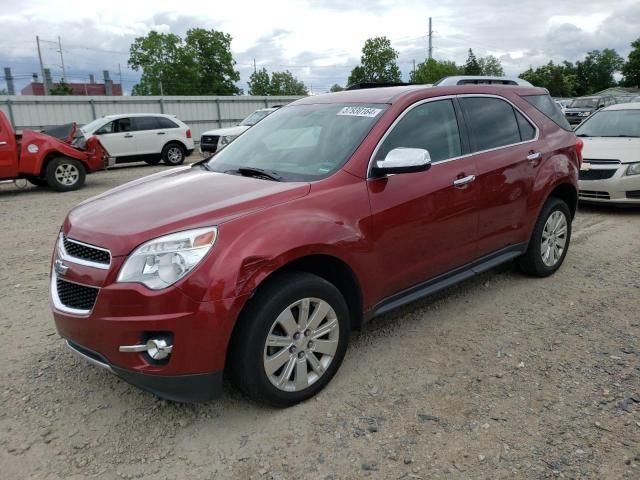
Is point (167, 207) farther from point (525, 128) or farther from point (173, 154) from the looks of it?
point (173, 154)

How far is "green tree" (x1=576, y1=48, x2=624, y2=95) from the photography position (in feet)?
336

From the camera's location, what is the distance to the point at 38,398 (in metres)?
3.12

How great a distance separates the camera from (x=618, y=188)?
24.3 feet

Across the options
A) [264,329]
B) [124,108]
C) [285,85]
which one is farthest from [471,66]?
[264,329]

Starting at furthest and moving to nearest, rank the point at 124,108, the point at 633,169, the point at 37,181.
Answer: the point at 124,108
the point at 37,181
the point at 633,169

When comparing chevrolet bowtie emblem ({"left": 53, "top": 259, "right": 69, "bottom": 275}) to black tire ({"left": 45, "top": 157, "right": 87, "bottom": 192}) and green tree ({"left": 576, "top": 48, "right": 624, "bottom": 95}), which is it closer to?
black tire ({"left": 45, "top": 157, "right": 87, "bottom": 192})

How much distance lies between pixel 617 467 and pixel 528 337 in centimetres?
136

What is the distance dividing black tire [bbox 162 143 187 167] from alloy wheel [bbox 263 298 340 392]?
1457cm

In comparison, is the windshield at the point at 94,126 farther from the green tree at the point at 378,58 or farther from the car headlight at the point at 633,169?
the green tree at the point at 378,58

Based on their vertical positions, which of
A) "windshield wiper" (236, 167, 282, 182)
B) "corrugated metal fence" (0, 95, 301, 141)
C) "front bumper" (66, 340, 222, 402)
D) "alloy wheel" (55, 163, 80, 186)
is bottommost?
"front bumper" (66, 340, 222, 402)

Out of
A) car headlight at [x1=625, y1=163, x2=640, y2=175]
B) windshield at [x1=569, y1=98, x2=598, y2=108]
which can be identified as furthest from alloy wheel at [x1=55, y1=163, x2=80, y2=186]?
windshield at [x1=569, y1=98, x2=598, y2=108]

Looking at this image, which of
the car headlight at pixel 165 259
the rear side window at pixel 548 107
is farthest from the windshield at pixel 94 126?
the car headlight at pixel 165 259

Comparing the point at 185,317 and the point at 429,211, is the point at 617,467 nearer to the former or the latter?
the point at 429,211

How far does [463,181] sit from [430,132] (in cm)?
42
